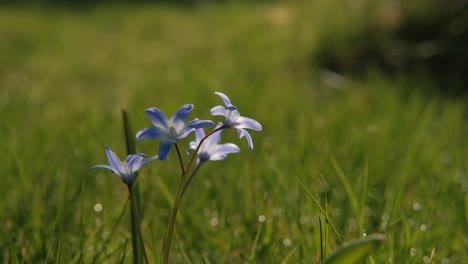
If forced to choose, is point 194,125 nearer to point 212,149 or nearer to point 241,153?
point 212,149

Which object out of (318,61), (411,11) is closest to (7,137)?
(318,61)

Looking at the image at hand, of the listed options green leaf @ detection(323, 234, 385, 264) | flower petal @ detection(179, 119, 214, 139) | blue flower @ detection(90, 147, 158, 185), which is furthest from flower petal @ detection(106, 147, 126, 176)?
green leaf @ detection(323, 234, 385, 264)

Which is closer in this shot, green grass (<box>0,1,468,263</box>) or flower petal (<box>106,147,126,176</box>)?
flower petal (<box>106,147,126,176</box>)

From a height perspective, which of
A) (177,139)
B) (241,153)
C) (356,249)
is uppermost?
(177,139)

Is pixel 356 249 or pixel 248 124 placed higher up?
pixel 248 124

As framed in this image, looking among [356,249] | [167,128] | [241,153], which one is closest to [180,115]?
[167,128]

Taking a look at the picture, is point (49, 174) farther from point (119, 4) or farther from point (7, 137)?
point (119, 4)

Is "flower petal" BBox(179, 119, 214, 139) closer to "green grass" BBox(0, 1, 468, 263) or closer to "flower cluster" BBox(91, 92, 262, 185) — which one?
"flower cluster" BBox(91, 92, 262, 185)
